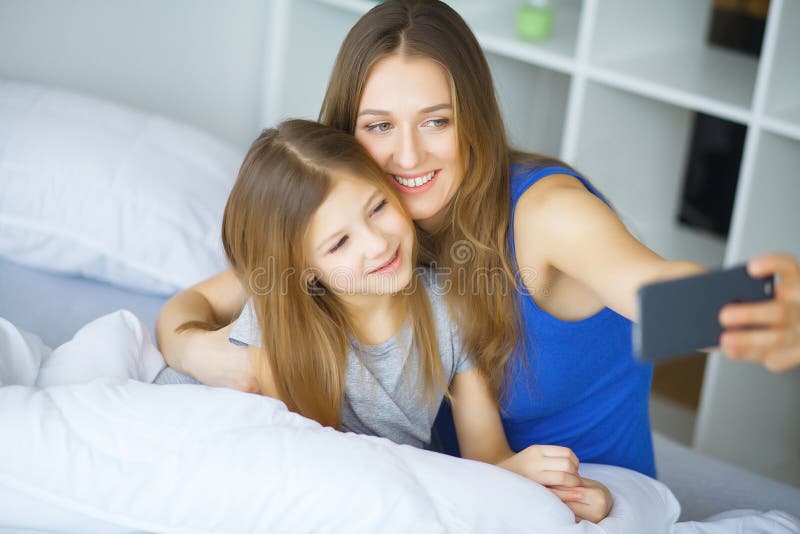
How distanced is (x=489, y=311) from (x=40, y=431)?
0.56 meters

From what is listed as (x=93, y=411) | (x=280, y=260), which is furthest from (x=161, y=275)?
(x=93, y=411)

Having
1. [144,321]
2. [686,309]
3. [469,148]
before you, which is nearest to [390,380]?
[469,148]

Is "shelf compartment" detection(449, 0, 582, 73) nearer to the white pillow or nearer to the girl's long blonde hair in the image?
the white pillow

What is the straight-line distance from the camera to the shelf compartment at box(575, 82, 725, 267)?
191 centimetres

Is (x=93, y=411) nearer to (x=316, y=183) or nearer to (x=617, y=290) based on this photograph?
(x=316, y=183)

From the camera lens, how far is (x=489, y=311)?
1.24 metres

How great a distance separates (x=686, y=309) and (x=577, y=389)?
603 millimetres

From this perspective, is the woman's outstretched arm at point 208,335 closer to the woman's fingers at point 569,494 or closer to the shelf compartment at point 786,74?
the woman's fingers at point 569,494

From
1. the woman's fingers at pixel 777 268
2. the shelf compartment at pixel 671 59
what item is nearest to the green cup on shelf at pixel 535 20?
the shelf compartment at pixel 671 59

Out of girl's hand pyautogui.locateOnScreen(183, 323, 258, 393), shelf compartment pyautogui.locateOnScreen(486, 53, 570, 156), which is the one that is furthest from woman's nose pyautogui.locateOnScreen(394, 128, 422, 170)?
shelf compartment pyautogui.locateOnScreen(486, 53, 570, 156)

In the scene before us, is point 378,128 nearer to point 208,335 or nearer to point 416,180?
point 416,180

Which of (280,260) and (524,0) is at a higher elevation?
(524,0)

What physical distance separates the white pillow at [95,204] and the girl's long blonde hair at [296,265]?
1.22 ft

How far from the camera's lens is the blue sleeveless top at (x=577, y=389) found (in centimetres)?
124
